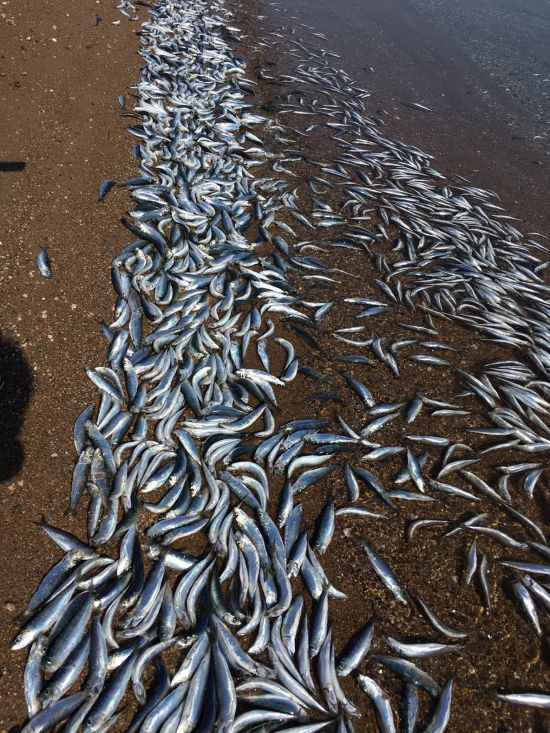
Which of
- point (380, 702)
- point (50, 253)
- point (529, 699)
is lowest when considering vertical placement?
point (380, 702)

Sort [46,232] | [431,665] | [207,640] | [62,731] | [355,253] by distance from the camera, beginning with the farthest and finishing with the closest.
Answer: [355,253]
[46,232]
[431,665]
[207,640]
[62,731]

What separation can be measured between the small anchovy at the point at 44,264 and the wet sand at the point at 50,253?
54 millimetres

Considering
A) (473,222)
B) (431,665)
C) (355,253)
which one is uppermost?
(473,222)

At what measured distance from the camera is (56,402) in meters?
4.18

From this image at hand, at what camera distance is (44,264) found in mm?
5180

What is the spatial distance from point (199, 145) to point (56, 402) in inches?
219

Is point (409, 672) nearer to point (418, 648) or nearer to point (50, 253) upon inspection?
point (418, 648)

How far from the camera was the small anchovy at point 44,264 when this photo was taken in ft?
16.8

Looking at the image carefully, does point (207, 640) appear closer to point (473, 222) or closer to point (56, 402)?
point (56, 402)

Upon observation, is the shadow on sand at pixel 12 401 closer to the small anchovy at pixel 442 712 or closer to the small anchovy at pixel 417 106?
the small anchovy at pixel 442 712

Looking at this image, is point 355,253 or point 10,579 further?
point 355,253

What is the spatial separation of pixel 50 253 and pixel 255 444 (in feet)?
10.3

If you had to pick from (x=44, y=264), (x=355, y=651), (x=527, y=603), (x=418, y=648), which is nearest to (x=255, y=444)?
(x=355, y=651)

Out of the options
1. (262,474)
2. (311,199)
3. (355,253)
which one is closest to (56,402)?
(262,474)
